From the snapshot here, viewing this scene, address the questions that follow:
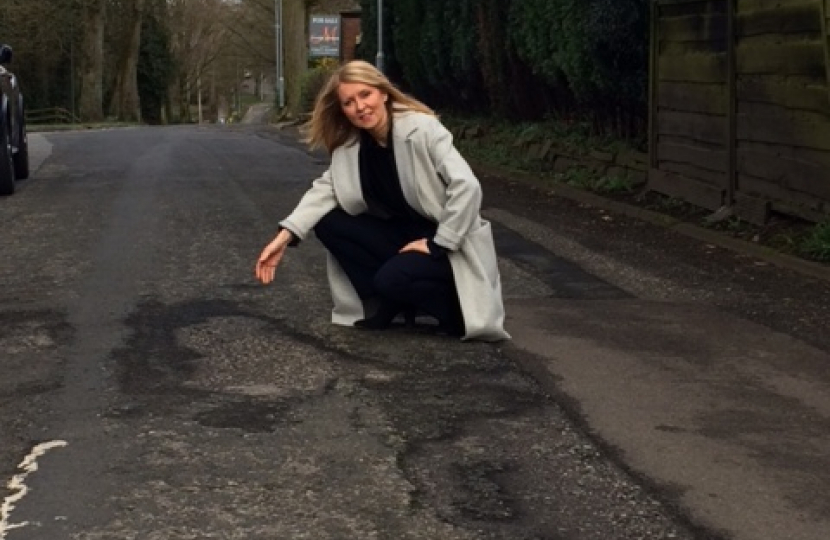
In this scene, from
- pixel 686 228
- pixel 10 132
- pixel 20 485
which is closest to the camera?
pixel 20 485

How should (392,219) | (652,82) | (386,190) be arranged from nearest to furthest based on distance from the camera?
(386,190)
(392,219)
(652,82)

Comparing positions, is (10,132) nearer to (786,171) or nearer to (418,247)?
(786,171)

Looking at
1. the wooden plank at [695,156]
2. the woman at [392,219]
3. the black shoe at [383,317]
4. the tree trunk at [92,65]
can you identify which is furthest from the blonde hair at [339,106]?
the tree trunk at [92,65]

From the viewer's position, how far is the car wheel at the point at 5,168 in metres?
13.6

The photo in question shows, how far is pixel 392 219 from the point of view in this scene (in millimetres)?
6887

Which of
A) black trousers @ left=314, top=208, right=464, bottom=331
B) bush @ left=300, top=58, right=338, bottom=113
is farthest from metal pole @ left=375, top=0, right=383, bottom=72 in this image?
black trousers @ left=314, top=208, right=464, bottom=331

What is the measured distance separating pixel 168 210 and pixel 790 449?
8.00 metres

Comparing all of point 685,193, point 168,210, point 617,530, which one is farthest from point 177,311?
point 685,193

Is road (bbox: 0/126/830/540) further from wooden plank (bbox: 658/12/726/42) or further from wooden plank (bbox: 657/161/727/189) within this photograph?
wooden plank (bbox: 658/12/726/42)

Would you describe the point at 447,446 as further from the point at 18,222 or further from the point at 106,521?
the point at 18,222

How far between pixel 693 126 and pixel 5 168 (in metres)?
6.43

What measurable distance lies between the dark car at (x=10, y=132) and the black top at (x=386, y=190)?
25.2 ft

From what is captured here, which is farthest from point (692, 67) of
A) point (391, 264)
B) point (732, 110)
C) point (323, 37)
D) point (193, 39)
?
point (193, 39)

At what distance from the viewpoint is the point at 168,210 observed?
12141 millimetres
